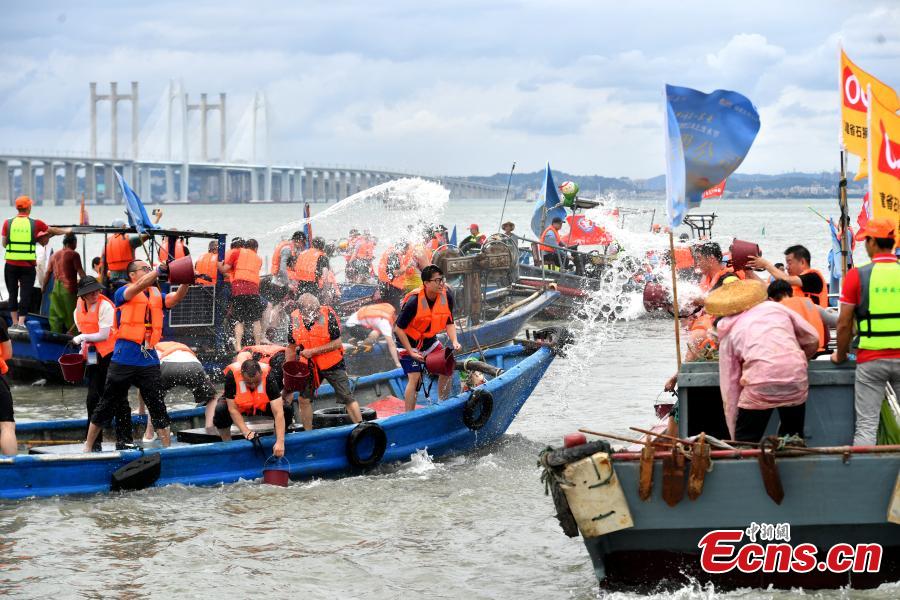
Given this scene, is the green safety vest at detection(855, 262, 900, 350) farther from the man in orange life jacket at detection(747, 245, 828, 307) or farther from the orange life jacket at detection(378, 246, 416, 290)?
the orange life jacket at detection(378, 246, 416, 290)

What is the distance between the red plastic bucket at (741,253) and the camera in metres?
8.70

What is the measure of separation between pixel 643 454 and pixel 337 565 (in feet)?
10.2

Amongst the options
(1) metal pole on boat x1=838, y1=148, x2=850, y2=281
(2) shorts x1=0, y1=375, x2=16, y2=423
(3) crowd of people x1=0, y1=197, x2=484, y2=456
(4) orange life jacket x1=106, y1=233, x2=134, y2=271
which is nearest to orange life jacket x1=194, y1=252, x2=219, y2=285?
(3) crowd of people x1=0, y1=197, x2=484, y2=456

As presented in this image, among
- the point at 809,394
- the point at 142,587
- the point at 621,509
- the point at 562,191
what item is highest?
the point at 562,191

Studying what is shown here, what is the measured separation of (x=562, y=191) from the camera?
27.2 metres

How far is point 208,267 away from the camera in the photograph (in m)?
15.7

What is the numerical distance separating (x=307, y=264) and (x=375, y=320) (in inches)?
45.8

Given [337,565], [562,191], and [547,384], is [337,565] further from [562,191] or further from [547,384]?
[562,191]

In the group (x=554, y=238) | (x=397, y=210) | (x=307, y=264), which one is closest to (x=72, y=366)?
(x=307, y=264)

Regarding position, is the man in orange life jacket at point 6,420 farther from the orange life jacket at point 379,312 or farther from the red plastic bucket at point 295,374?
the orange life jacket at point 379,312

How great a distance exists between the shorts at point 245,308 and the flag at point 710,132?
342 inches

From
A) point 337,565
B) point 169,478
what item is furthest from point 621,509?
point 169,478

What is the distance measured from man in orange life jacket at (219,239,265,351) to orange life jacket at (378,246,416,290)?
72.8 inches

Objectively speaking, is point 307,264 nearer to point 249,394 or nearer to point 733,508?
point 249,394
